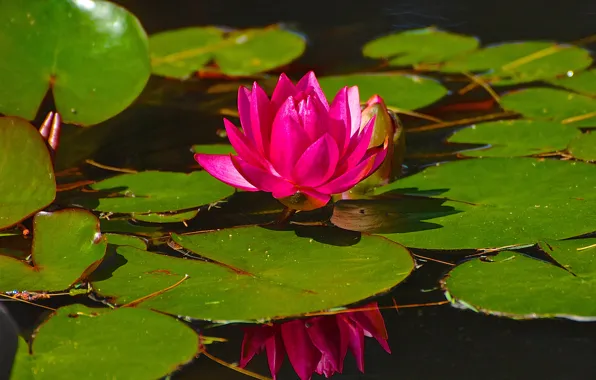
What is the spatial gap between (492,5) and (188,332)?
7.22ft

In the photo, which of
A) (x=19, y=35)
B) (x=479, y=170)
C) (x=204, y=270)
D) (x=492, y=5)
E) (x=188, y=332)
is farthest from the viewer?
(x=492, y=5)

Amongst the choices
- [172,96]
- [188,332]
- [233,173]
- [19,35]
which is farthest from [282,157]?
[172,96]

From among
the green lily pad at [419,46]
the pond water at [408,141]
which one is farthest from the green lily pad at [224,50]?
the green lily pad at [419,46]

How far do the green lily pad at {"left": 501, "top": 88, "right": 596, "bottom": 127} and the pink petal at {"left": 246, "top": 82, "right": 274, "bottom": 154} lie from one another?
0.76 metres

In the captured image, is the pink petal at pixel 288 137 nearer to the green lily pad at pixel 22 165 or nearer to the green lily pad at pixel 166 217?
the green lily pad at pixel 166 217

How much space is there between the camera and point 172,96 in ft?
7.23

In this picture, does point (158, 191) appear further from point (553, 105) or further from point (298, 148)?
point (553, 105)

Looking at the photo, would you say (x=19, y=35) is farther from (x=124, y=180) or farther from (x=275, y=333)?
(x=275, y=333)

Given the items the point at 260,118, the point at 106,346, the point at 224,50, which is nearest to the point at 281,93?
the point at 260,118

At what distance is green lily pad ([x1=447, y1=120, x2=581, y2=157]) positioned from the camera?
1656 mm

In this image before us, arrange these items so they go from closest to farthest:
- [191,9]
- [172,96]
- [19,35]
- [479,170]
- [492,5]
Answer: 1. [479,170]
2. [19,35]
3. [172,96]
4. [492,5]
5. [191,9]

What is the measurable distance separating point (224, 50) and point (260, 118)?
3.98 ft

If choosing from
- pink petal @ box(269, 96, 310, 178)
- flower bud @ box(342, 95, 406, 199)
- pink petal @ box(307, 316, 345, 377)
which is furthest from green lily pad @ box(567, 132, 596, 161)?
pink petal @ box(307, 316, 345, 377)

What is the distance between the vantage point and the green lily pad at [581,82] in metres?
2.02
